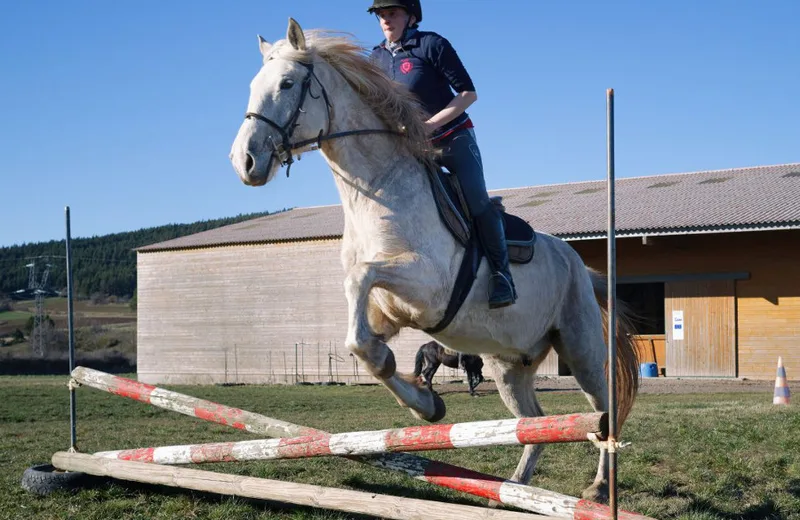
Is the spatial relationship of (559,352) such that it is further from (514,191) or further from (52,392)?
(514,191)

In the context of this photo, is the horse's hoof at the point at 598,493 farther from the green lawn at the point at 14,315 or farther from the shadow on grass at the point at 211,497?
the green lawn at the point at 14,315

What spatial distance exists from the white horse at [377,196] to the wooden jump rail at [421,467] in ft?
1.10

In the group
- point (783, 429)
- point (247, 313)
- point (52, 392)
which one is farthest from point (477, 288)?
point (247, 313)

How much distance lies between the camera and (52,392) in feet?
67.7

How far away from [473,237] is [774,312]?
65.8 feet

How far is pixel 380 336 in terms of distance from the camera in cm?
477

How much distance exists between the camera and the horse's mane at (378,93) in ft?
16.5

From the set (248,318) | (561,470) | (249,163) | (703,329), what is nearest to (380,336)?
(249,163)

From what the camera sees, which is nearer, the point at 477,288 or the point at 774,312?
the point at 477,288

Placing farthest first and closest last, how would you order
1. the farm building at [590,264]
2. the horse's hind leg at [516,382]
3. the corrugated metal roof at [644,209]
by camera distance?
the farm building at [590,264]
the corrugated metal roof at [644,209]
the horse's hind leg at [516,382]

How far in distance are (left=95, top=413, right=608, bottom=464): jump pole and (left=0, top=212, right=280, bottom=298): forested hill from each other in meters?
72.9

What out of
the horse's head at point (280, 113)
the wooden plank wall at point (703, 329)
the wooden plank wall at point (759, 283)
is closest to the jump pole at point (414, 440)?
the horse's head at point (280, 113)

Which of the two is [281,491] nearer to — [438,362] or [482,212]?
[482,212]

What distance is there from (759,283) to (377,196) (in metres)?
20.8
